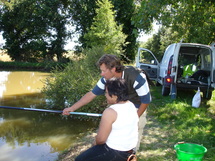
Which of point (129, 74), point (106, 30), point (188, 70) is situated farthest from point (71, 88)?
point (106, 30)

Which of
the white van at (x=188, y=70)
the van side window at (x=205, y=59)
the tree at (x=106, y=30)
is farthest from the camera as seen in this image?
the tree at (x=106, y=30)

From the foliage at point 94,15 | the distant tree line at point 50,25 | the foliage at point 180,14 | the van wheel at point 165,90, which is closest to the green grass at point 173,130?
the van wheel at point 165,90

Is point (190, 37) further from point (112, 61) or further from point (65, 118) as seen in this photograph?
point (112, 61)

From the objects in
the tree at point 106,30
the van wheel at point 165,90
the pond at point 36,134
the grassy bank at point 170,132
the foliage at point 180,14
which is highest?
the tree at point 106,30

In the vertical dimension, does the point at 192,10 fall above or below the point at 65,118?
above

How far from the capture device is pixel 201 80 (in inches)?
333

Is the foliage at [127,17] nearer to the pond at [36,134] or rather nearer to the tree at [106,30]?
the tree at [106,30]

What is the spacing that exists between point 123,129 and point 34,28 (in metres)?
32.2

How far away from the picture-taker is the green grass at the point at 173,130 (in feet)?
12.7

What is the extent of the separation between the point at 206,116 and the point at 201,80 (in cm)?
291

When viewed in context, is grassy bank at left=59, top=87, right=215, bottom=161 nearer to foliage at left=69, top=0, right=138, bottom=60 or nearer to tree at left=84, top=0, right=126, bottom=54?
tree at left=84, top=0, right=126, bottom=54

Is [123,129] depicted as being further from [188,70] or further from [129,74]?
[188,70]

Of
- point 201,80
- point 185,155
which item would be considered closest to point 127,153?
point 185,155

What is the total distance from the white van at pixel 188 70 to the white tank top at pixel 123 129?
5.67 meters
